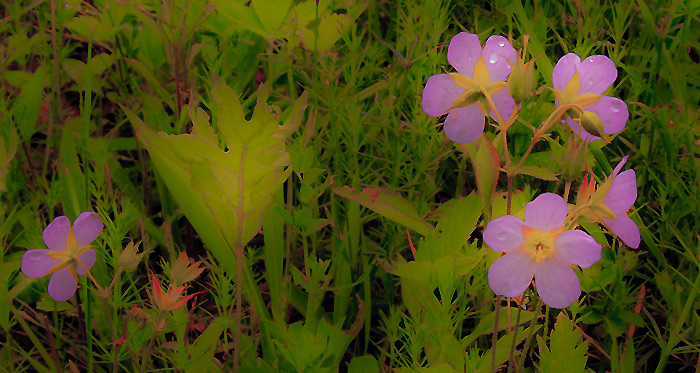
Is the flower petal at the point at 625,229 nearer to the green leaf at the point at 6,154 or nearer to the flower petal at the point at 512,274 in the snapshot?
the flower petal at the point at 512,274

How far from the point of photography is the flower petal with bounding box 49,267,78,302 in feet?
3.10

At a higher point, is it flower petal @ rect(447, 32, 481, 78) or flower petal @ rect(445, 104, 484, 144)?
flower petal @ rect(447, 32, 481, 78)

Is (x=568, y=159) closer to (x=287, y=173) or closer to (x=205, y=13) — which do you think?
(x=287, y=173)

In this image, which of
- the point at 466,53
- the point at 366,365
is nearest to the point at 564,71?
the point at 466,53

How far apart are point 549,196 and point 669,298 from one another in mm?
641

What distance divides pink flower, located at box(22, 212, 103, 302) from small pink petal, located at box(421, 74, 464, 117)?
1.82ft

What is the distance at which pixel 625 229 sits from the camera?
2.47 ft

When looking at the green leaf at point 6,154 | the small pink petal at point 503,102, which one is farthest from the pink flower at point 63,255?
the small pink petal at point 503,102

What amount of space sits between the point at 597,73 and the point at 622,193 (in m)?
0.19

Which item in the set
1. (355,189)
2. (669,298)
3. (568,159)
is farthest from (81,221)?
(669,298)

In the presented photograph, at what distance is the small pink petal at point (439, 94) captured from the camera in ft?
2.75

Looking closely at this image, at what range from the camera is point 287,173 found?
106cm

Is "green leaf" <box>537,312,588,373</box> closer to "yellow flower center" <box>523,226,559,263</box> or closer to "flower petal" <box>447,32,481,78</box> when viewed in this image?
"yellow flower center" <box>523,226,559,263</box>

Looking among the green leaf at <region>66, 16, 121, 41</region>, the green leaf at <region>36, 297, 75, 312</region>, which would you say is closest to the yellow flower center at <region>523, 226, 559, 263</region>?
the green leaf at <region>36, 297, 75, 312</region>
